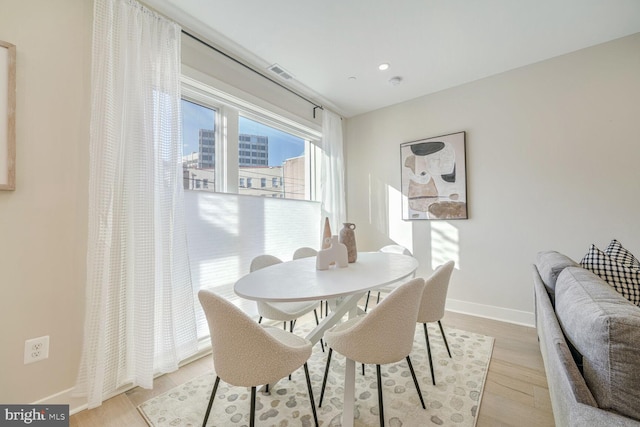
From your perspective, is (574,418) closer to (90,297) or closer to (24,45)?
(90,297)

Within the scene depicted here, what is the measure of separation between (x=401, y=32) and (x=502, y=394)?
258 cm

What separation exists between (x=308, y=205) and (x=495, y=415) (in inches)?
96.0

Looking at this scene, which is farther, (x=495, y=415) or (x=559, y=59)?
(x=559, y=59)

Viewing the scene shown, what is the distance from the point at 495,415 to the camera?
56.2 inches

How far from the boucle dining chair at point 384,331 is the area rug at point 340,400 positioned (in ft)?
1.23

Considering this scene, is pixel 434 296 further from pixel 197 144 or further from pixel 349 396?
pixel 197 144

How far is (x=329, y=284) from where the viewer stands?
4.41 feet

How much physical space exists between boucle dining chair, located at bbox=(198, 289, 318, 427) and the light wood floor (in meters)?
0.83

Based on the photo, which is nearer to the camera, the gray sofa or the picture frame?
the gray sofa

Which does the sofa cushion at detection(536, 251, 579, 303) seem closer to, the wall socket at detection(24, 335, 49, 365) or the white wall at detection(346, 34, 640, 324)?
the white wall at detection(346, 34, 640, 324)

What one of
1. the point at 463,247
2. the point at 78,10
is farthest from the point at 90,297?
the point at 463,247

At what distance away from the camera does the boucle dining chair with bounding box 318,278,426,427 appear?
115cm

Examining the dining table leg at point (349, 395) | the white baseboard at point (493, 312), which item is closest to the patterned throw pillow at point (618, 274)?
the dining table leg at point (349, 395)

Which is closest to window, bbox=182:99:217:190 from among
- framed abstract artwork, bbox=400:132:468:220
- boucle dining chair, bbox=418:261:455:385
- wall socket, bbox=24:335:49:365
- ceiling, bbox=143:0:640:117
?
ceiling, bbox=143:0:640:117
